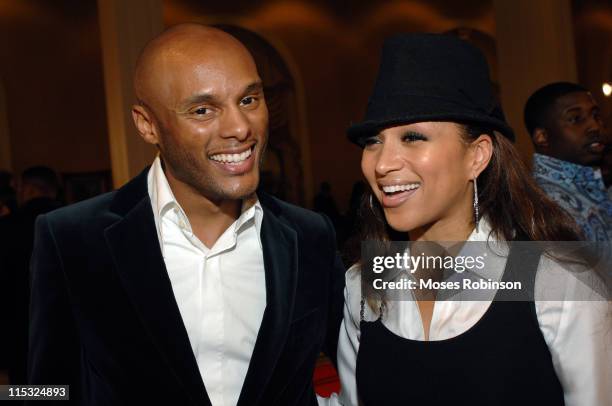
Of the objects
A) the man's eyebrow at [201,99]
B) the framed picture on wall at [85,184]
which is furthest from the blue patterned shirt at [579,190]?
the framed picture on wall at [85,184]

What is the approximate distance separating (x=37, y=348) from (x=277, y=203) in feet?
2.57

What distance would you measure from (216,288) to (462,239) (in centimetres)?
66

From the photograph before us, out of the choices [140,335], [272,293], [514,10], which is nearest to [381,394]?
[272,293]

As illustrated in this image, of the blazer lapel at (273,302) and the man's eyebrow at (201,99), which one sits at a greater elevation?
the man's eyebrow at (201,99)

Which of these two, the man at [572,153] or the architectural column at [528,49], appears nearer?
the man at [572,153]

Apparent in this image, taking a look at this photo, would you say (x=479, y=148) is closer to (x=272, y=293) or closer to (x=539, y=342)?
(x=539, y=342)

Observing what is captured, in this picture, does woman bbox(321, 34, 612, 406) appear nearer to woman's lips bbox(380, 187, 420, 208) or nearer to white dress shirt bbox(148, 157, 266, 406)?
woman's lips bbox(380, 187, 420, 208)

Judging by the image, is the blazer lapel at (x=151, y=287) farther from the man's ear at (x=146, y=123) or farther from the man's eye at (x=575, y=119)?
the man's eye at (x=575, y=119)

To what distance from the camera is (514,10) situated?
6312mm

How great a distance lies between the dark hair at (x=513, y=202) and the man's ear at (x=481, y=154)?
2 centimetres

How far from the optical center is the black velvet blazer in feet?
5.17

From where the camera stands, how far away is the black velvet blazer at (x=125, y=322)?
1.58 meters

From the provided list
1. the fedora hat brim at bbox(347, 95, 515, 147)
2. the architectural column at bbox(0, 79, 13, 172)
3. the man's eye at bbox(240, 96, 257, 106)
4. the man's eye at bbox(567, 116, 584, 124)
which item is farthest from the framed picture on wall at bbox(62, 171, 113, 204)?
the fedora hat brim at bbox(347, 95, 515, 147)

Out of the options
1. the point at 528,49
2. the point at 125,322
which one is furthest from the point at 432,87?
the point at 528,49
